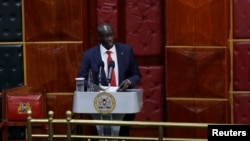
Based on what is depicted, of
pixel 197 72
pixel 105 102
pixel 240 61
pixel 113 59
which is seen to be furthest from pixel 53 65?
pixel 240 61

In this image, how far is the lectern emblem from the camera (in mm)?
5840

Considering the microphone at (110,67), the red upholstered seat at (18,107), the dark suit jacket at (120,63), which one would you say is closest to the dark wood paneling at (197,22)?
the dark suit jacket at (120,63)

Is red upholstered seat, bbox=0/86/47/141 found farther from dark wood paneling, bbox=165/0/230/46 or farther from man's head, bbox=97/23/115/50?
dark wood paneling, bbox=165/0/230/46

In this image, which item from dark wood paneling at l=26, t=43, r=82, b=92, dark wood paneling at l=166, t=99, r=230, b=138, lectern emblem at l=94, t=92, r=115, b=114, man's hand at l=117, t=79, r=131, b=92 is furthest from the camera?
dark wood paneling at l=26, t=43, r=82, b=92

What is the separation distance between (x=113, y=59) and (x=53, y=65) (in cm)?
136

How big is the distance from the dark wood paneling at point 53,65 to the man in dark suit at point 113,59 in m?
1.09

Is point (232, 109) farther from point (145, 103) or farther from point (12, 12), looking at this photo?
point (12, 12)

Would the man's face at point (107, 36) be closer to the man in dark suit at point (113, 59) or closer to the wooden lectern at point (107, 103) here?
the man in dark suit at point (113, 59)

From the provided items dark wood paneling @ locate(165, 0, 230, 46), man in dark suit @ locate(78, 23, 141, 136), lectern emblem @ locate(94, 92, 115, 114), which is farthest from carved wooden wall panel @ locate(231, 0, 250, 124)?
lectern emblem @ locate(94, 92, 115, 114)

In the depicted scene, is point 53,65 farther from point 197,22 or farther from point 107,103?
point 107,103

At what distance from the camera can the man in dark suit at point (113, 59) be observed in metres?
6.28

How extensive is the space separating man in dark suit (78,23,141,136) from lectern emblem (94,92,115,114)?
14.4 inches

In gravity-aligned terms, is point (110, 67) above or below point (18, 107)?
above

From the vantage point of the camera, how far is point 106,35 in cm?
627
